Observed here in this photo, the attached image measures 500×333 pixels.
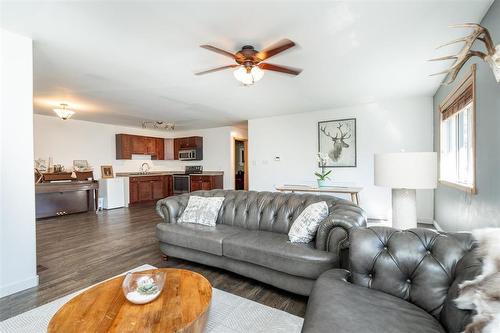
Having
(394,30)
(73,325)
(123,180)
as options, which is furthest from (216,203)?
(123,180)

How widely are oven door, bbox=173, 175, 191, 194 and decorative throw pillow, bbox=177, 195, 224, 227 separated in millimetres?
4975

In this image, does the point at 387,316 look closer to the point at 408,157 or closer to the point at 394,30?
the point at 408,157

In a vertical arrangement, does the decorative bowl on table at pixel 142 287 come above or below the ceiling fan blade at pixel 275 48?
below

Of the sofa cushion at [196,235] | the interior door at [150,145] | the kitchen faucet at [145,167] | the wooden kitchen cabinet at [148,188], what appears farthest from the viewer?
the kitchen faucet at [145,167]

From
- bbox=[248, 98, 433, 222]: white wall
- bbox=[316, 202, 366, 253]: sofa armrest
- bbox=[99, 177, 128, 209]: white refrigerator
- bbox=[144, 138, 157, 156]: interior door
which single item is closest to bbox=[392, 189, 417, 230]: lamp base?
bbox=[316, 202, 366, 253]: sofa armrest

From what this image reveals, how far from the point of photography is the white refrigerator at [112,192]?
637cm

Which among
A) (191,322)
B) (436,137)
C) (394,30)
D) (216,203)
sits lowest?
(191,322)

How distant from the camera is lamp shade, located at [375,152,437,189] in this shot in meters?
1.58

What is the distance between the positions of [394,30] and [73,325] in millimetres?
3189

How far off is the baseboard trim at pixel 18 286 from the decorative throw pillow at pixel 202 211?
1.47 metres

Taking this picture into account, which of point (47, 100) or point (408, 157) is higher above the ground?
point (47, 100)

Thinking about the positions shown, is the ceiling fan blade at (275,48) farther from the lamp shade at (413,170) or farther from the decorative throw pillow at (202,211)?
the decorative throw pillow at (202,211)

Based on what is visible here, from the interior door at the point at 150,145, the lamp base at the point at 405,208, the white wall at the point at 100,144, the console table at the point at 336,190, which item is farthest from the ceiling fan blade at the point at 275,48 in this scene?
the interior door at the point at 150,145

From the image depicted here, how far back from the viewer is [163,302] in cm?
141
